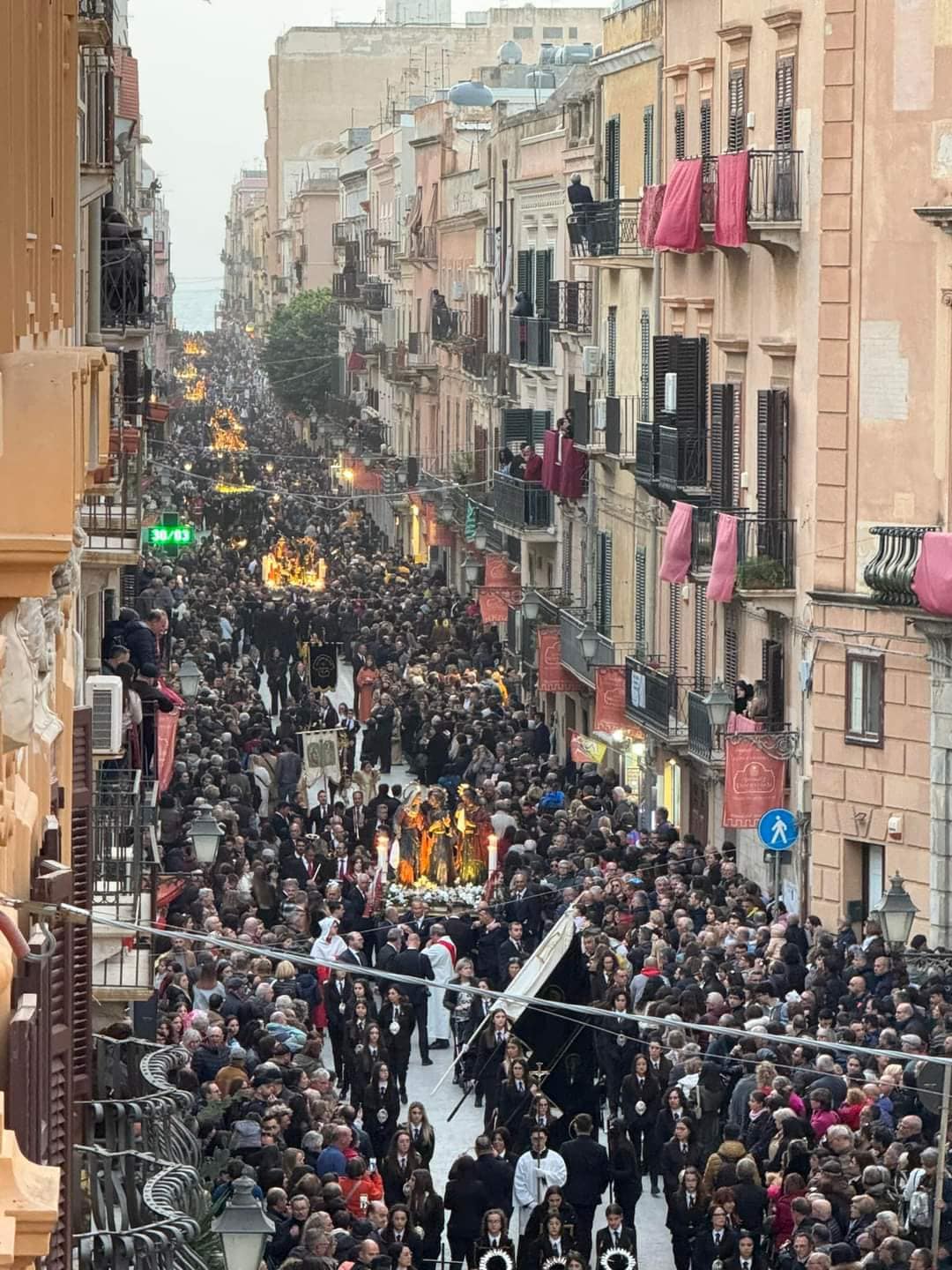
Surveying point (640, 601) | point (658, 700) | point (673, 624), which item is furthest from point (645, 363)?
point (658, 700)

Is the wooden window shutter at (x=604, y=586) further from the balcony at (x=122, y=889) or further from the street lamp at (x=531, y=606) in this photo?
the balcony at (x=122, y=889)

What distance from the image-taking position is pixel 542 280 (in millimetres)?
51156

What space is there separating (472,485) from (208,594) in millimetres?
6983

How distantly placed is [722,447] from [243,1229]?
847 inches

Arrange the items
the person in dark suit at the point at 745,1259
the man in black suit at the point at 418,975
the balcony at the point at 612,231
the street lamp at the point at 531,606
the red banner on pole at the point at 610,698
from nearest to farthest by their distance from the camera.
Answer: the person in dark suit at the point at 745,1259, the man in black suit at the point at 418,975, the red banner on pole at the point at 610,698, the balcony at the point at 612,231, the street lamp at the point at 531,606

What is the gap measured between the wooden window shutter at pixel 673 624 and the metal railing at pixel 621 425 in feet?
9.23

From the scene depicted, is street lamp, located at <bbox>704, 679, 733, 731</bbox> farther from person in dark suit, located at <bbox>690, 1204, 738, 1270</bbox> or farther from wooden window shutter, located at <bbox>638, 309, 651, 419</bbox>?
person in dark suit, located at <bbox>690, 1204, 738, 1270</bbox>

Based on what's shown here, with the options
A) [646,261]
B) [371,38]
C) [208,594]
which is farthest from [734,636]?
[371,38]

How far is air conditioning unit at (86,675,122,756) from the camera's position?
61.4ft

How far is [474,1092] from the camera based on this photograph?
2320 centimetres

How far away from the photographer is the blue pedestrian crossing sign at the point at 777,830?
27484 millimetres

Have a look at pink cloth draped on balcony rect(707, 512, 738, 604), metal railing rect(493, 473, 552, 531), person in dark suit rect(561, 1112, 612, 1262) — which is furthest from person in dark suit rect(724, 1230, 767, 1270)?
metal railing rect(493, 473, 552, 531)

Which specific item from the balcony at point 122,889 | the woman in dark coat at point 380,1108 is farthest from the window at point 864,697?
the balcony at point 122,889

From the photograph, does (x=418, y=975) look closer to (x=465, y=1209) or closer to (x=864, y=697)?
(x=465, y=1209)
